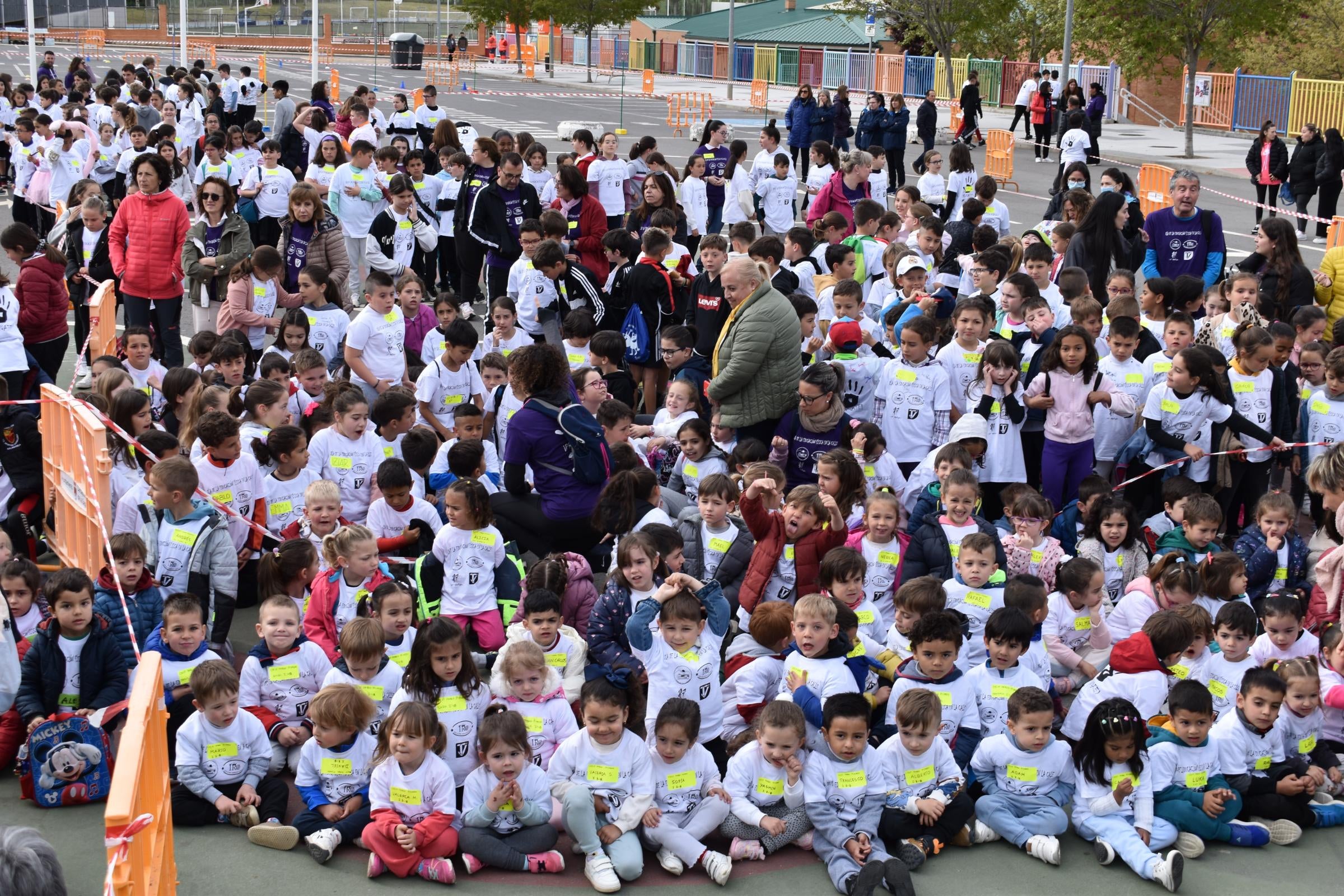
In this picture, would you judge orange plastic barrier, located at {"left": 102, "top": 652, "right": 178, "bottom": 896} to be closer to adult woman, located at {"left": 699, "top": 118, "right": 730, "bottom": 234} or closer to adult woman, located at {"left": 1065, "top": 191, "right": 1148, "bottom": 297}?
adult woman, located at {"left": 1065, "top": 191, "right": 1148, "bottom": 297}

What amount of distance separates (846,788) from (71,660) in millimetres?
3658

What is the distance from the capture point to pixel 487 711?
6223 millimetres

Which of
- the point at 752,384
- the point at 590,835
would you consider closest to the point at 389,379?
the point at 752,384

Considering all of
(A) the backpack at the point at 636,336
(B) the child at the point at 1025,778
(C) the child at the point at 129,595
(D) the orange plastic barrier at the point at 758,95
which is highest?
(D) the orange plastic barrier at the point at 758,95

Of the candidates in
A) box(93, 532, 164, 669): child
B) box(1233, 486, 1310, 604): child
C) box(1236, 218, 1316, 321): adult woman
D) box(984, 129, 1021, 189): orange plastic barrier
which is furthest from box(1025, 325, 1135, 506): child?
box(984, 129, 1021, 189): orange plastic barrier

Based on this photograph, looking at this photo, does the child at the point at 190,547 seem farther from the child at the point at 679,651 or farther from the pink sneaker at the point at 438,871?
the child at the point at 679,651

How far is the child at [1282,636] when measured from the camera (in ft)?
22.9

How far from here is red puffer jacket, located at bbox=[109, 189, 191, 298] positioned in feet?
Result: 38.1

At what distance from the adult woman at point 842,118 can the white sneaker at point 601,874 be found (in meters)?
22.9

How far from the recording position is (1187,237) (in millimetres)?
11820

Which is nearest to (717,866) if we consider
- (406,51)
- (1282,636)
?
(1282,636)

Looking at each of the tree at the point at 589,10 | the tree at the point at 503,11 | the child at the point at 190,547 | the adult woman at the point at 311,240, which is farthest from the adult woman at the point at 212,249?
the tree at the point at 503,11

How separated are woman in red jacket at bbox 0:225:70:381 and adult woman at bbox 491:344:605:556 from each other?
4.65 meters

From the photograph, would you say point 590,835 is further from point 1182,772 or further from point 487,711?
point 1182,772
